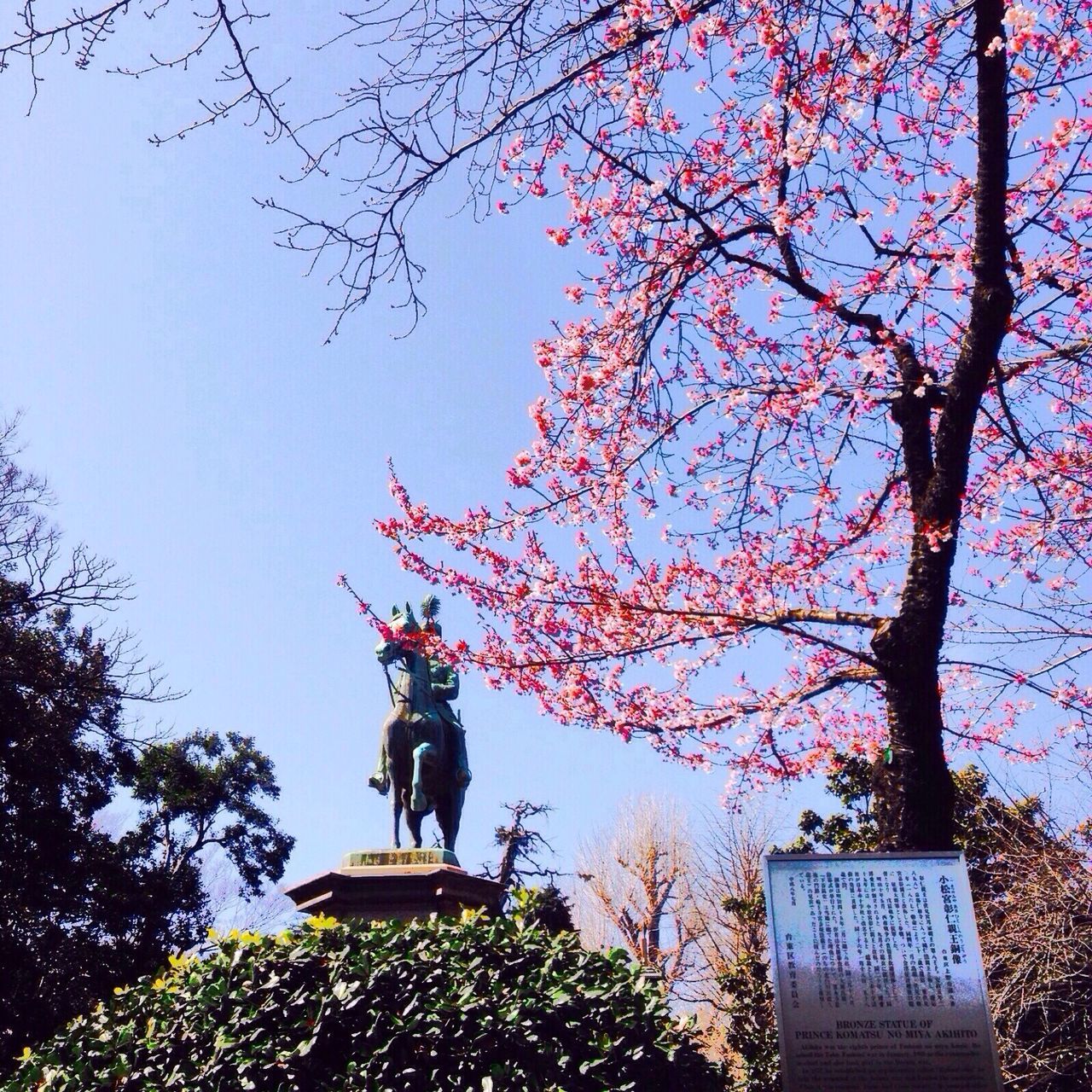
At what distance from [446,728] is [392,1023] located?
632 cm

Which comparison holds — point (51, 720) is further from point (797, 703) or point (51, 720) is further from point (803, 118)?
point (803, 118)

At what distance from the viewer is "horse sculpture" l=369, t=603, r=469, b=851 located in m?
9.66

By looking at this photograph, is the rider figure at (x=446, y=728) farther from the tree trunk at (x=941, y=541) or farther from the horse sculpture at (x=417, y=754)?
the tree trunk at (x=941, y=541)

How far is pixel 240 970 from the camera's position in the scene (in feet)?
13.5

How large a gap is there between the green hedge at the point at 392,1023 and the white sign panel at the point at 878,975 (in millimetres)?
546

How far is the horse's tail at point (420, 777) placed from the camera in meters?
9.52

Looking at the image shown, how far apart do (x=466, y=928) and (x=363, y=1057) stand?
76 centimetres

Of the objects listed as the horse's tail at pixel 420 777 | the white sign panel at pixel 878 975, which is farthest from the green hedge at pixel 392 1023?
the horse's tail at pixel 420 777

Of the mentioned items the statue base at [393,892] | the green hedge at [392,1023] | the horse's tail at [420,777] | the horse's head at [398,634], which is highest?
the horse's head at [398,634]

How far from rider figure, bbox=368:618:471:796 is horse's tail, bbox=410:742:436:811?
0.32 meters

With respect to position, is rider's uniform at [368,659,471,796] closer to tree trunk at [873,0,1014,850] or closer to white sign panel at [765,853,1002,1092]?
tree trunk at [873,0,1014,850]

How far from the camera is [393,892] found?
8016 millimetres

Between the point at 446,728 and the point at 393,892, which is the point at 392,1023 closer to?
the point at 393,892

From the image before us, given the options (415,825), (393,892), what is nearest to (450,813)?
(415,825)
